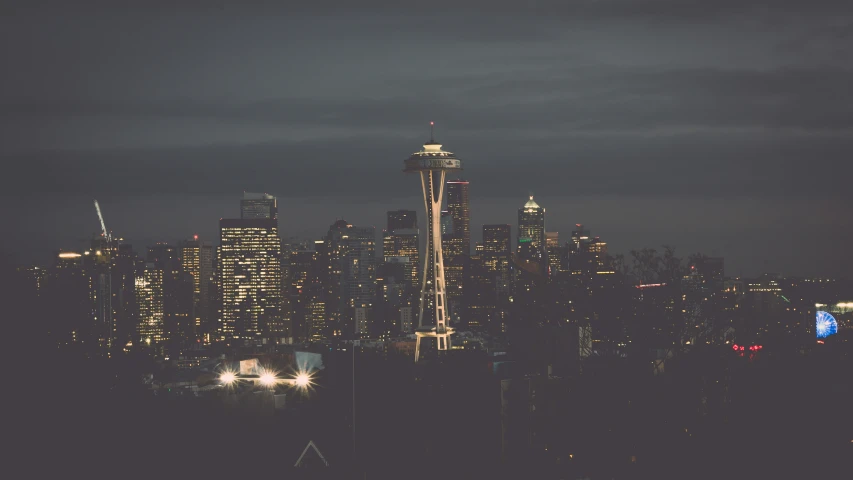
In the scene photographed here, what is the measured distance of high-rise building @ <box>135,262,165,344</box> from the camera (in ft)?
465

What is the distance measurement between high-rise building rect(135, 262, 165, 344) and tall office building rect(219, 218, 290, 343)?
1015cm

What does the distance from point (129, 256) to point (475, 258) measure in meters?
45.6

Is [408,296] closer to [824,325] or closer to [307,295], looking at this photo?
[307,295]

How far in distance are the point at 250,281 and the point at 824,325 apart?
372 ft

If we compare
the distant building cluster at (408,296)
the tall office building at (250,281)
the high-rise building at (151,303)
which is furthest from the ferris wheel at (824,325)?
the tall office building at (250,281)

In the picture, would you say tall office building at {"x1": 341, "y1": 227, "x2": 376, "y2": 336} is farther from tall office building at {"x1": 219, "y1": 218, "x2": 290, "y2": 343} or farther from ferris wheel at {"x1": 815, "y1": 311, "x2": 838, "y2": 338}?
ferris wheel at {"x1": 815, "y1": 311, "x2": 838, "y2": 338}

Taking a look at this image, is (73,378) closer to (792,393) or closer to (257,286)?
(792,393)

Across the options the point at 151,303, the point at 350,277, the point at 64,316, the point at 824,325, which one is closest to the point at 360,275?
the point at 350,277

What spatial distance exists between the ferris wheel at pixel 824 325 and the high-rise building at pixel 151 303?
86.3 metres

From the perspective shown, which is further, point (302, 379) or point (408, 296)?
point (408, 296)

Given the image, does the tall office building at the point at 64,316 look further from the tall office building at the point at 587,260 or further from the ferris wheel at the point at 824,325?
the ferris wheel at the point at 824,325

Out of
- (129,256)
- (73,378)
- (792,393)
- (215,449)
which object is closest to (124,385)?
(73,378)

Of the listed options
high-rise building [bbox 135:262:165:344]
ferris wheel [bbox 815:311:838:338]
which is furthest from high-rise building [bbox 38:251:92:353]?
high-rise building [bbox 135:262:165:344]

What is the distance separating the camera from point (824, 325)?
6756cm
